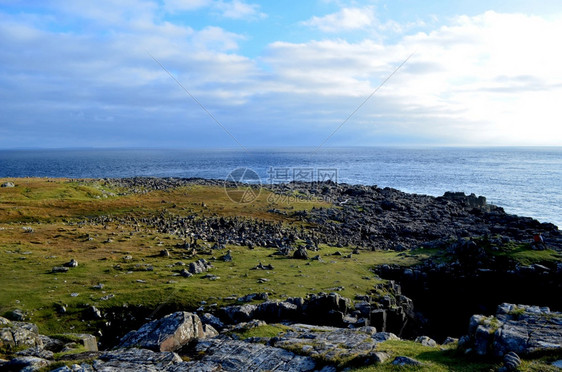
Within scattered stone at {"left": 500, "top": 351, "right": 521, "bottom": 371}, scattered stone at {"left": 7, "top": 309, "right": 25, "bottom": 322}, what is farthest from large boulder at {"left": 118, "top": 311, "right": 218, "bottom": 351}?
scattered stone at {"left": 500, "top": 351, "right": 521, "bottom": 371}

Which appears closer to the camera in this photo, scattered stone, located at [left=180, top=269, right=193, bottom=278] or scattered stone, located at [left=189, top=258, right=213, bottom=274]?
scattered stone, located at [left=180, top=269, right=193, bottom=278]

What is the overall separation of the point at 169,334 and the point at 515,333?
13.5 m

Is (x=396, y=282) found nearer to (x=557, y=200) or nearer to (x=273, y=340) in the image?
(x=273, y=340)

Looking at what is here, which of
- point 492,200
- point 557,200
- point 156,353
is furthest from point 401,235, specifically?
point 557,200

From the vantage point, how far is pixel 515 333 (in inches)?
532

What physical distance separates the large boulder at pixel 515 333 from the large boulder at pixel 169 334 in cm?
1110

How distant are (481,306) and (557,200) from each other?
70.3m

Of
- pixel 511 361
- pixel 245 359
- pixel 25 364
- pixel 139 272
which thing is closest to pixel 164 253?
pixel 139 272

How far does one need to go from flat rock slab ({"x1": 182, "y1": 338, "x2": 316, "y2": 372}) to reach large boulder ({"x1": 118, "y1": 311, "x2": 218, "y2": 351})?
940mm

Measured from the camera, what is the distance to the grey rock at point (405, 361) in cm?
1266

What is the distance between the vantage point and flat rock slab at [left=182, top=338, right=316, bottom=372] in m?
13.6

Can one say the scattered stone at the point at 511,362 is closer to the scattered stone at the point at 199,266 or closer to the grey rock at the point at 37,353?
the grey rock at the point at 37,353

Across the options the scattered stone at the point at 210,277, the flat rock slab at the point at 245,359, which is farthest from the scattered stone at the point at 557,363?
the scattered stone at the point at 210,277

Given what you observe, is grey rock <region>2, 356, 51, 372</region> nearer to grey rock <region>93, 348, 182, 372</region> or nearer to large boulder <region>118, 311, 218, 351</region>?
grey rock <region>93, 348, 182, 372</region>
